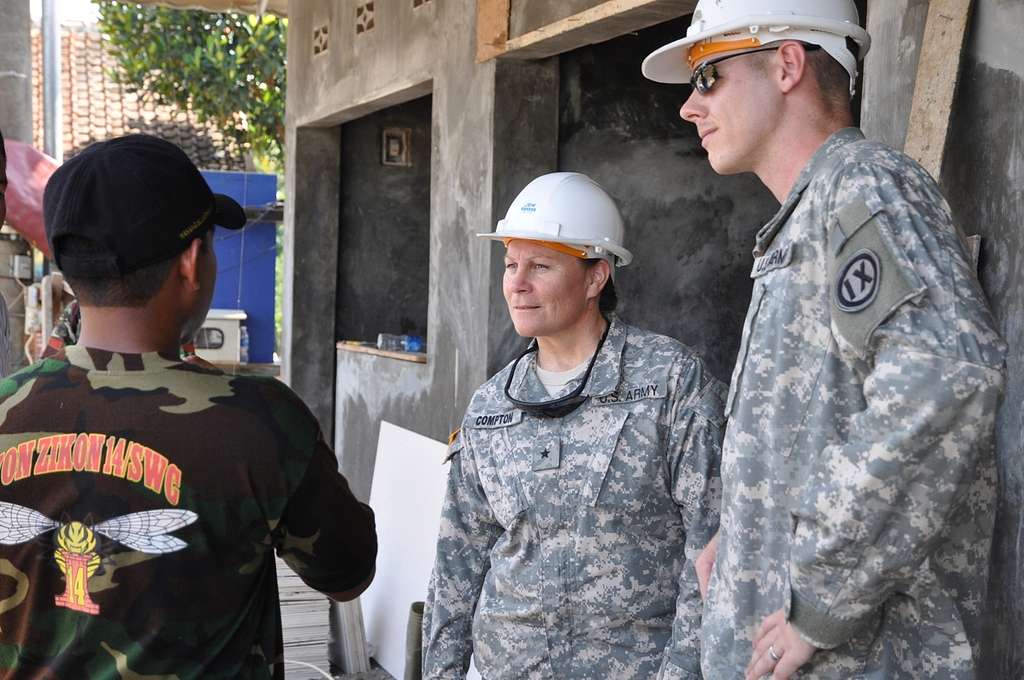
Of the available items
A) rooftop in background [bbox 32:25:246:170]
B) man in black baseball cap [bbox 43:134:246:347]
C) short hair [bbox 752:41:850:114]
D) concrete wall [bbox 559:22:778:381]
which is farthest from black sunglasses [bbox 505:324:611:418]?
rooftop in background [bbox 32:25:246:170]

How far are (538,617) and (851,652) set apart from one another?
3.39ft

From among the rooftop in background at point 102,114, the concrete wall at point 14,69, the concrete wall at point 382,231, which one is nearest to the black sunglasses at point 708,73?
the concrete wall at point 382,231

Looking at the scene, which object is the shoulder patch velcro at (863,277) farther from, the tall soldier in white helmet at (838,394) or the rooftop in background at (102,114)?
the rooftop in background at (102,114)

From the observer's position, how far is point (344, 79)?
24.1 feet

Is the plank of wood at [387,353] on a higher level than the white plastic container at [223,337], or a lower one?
higher

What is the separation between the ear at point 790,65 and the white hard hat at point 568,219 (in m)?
1.07

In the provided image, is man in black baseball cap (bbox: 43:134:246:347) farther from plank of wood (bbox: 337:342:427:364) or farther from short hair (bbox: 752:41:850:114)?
plank of wood (bbox: 337:342:427:364)

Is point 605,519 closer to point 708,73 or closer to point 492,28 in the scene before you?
point 708,73

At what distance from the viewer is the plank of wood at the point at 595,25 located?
14.0 ft

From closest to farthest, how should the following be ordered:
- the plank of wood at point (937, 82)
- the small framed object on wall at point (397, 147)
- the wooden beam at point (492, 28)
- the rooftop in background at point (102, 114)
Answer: the plank of wood at point (937, 82) < the wooden beam at point (492, 28) < the small framed object on wall at point (397, 147) < the rooftop in background at point (102, 114)

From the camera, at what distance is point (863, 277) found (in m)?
1.71

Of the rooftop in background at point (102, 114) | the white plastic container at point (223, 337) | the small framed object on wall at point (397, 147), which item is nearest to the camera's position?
the small framed object on wall at point (397, 147)

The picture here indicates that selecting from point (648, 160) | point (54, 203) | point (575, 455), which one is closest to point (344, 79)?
point (648, 160)

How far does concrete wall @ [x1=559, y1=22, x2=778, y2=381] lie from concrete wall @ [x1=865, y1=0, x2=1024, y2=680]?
3057 mm
